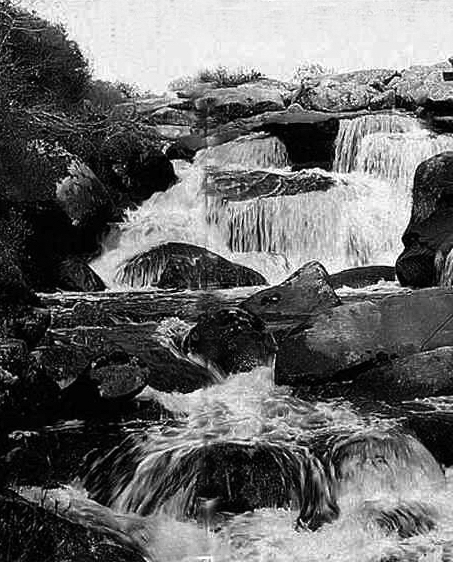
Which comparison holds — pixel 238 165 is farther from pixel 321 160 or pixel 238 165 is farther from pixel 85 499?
pixel 85 499

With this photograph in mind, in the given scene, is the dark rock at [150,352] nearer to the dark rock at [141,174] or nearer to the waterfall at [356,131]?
the dark rock at [141,174]

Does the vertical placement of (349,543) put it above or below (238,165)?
below

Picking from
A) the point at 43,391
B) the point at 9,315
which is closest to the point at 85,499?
the point at 43,391

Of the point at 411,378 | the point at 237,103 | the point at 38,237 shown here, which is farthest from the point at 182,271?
the point at 237,103

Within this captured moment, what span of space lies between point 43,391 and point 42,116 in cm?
692

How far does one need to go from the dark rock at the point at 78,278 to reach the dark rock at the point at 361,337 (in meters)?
4.32

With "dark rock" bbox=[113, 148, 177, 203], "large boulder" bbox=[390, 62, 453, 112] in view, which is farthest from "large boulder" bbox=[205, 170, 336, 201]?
"large boulder" bbox=[390, 62, 453, 112]

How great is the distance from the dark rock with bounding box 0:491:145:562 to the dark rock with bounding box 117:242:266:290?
7.02 m

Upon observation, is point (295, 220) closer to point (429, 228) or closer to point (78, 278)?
point (429, 228)

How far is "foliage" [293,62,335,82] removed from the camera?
28469 mm

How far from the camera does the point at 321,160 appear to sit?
16.4 metres

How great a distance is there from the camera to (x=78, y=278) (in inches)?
442

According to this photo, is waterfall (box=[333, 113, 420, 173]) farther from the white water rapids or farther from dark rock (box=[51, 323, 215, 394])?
dark rock (box=[51, 323, 215, 394])

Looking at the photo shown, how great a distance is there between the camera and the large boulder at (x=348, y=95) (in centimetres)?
2097
